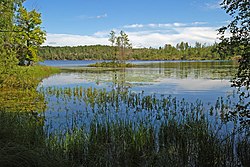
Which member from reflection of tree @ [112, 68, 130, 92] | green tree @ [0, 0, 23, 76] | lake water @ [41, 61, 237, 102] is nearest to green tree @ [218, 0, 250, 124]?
lake water @ [41, 61, 237, 102]

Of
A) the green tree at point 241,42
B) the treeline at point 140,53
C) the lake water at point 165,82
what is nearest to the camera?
the green tree at point 241,42

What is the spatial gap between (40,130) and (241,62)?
20.4 feet

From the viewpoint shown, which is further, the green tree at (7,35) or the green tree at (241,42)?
the green tree at (7,35)

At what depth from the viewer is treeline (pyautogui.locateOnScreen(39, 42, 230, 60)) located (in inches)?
5476

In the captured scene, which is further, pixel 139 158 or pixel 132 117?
pixel 132 117

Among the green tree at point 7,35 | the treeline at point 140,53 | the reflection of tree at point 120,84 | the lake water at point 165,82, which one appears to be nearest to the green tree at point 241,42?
the lake water at point 165,82

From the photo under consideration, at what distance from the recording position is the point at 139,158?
281 inches

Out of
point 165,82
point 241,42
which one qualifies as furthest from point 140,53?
point 241,42

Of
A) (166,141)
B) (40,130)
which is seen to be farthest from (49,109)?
(166,141)

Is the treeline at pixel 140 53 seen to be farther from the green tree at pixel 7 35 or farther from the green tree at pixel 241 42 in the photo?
the green tree at pixel 241 42

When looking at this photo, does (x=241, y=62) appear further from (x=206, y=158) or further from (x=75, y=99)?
(x=75, y=99)

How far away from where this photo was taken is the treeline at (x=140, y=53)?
13909cm

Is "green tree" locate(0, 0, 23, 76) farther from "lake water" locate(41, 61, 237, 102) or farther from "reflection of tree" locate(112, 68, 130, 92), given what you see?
"lake water" locate(41, 61, 237, 102)

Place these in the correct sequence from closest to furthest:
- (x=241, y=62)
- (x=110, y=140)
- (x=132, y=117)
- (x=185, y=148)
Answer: (x=241, y=62) < (x=185, y=148) < (x=110, y=140) < (x=132, y=117)
